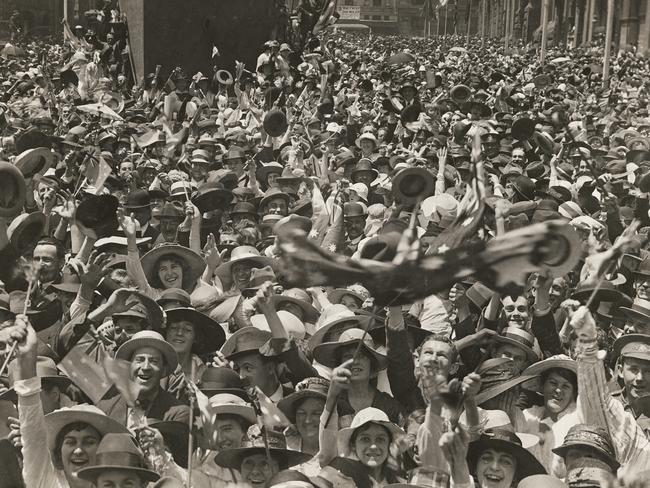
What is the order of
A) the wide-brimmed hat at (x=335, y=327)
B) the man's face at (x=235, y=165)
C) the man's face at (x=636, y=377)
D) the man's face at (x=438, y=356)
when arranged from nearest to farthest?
the man's face at (x=438, y=356) → the man's face at (x=636, y=377) → the wide-brimmed hat at (x=335, y=327) → the man's face at (x=235, y=165)

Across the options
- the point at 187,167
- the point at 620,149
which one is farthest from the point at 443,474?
the point at 620,149

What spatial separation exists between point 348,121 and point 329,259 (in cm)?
1724

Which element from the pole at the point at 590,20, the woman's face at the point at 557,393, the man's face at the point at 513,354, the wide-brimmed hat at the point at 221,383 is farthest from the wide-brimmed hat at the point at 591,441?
the pole at the point at 590,20

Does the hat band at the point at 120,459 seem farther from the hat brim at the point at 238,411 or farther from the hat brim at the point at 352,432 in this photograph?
the hat brim at the point at 352,432

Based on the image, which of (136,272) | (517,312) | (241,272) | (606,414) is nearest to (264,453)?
(606,414)

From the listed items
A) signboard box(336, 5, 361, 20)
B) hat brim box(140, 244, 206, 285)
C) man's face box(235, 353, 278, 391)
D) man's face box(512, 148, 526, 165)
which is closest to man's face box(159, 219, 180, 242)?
hat brim box(140, 244, 206, 285)

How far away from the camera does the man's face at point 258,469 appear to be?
692cm

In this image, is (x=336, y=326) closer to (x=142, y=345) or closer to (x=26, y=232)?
(x=142, y=345)

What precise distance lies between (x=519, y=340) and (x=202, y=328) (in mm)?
2147

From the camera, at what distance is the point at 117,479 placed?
20.8 ft

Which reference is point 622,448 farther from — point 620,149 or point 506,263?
point 620,149

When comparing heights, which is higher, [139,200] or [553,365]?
[553,365]

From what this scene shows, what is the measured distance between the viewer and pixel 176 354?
7930 mm

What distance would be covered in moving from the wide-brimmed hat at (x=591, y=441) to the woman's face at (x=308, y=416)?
5.06 feet
